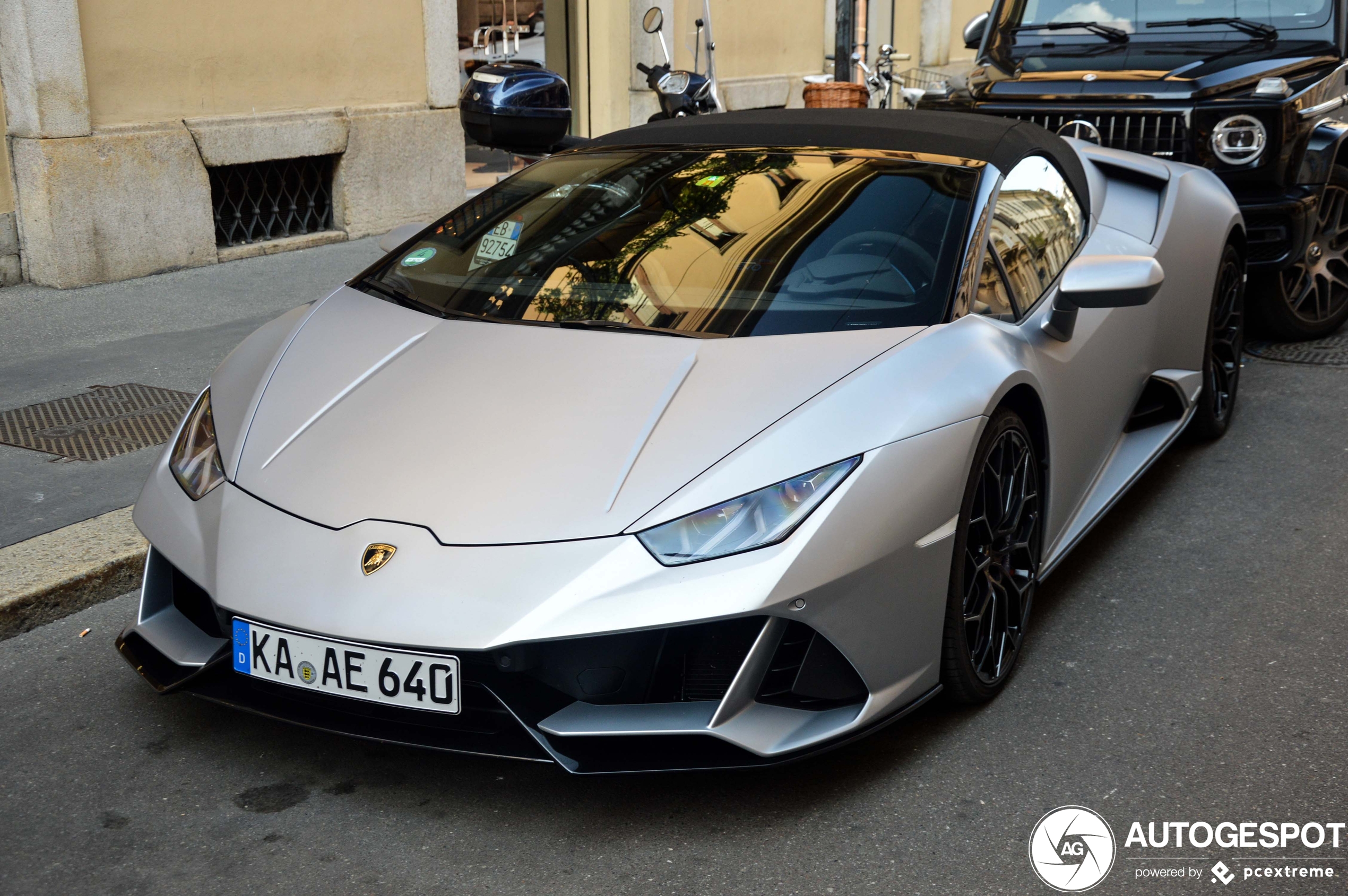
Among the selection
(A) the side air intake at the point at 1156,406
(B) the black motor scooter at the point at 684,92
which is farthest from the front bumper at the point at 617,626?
(B) the black motor scooter at the point at 684,92

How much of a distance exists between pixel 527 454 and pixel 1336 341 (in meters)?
5.03

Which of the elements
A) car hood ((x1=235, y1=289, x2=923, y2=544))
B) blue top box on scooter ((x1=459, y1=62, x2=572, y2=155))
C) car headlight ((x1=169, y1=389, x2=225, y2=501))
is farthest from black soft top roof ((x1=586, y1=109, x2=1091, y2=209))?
car headlight ((x1=169, y1=389, x2=225, y2=501))

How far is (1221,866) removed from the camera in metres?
2.54

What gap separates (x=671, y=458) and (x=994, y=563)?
879 mm

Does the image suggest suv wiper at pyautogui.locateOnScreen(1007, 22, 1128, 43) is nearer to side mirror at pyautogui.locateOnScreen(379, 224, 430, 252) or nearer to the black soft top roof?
the black soft top roof

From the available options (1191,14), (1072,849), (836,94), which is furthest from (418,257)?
(836,94)

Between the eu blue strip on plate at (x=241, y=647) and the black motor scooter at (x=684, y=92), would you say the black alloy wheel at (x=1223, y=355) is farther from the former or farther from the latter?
the black motor scooter at (x=684, y=92)

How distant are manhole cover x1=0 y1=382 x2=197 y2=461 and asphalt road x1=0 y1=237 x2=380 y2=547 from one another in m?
0.07

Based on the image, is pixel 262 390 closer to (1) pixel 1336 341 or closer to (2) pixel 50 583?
(2) pixel 50 583

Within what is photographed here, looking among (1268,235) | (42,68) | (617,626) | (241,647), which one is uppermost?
(42,68)

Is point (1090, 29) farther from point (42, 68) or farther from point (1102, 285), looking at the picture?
point (42, 68)

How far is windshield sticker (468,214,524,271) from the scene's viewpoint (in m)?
3.68

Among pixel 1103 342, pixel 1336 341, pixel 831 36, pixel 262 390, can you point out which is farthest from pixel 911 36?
pixel 262 390

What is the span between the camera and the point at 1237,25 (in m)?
6.27
